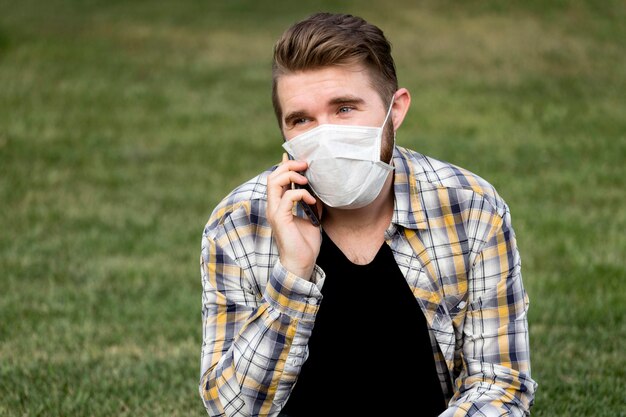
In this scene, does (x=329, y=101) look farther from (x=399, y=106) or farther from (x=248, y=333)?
(x=248, y=333)

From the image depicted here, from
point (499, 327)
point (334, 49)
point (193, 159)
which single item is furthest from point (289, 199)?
point (193, 159)

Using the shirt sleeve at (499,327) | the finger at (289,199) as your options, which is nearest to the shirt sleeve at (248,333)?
the finger at (289,199)

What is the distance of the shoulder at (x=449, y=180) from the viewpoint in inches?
136

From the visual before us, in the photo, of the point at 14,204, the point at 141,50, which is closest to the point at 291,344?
the point at 14,204

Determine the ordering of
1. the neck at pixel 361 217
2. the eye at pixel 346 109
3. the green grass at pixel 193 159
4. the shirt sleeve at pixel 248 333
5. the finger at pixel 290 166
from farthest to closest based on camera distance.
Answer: the green grass at pixel 193 159 < the neck at pixel 361 217 < the eye at pixel 346 109 < the finger at pixel 290 166 < the shirt sleeve at pixel 248 333

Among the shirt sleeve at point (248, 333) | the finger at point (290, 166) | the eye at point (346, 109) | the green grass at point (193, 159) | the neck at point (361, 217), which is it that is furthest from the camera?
the green grass at point (193, 159)

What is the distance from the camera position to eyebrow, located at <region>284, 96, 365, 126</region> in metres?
3.45

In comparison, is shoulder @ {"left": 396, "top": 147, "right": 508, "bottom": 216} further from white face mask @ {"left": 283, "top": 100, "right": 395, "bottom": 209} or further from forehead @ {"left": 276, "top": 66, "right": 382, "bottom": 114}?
forehead @ {"left": 276, "top": 66, "right": 382, "bottom": 114}

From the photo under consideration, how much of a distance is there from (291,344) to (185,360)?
2.71m

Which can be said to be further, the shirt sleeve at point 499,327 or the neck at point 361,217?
the neck at point 361,217

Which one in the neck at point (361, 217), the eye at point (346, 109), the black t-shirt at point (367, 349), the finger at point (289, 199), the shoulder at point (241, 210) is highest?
the eye at point (346, 109)

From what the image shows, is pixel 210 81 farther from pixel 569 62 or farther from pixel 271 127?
pixel 569 62

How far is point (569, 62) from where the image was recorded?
47.9ft

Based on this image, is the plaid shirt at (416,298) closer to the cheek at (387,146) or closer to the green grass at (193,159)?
the cheek at (387,146)
